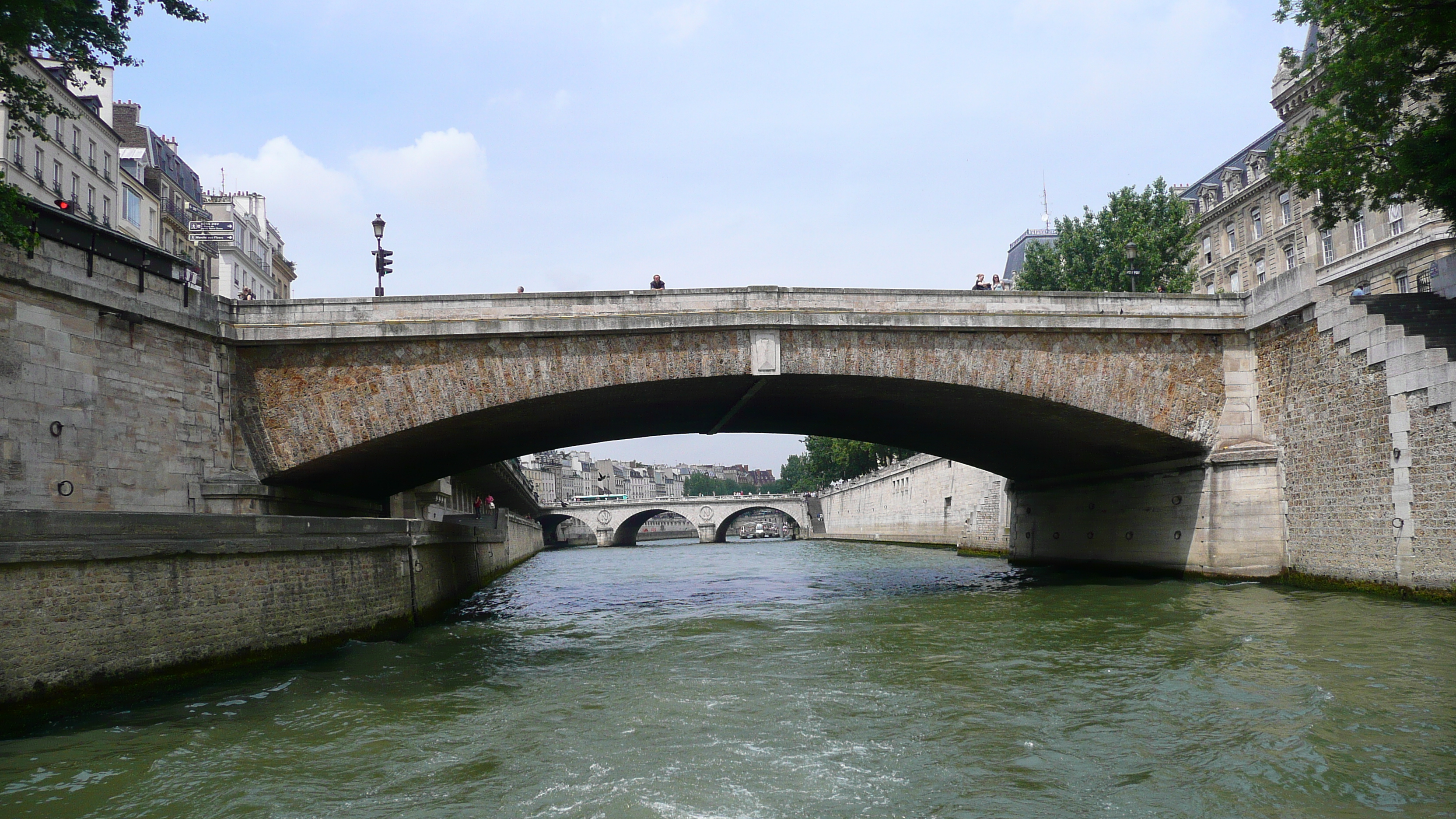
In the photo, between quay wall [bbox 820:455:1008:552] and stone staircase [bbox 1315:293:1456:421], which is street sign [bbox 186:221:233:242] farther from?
stone staircase [bbox 1315:293:1456:421]

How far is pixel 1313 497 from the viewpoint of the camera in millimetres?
19000

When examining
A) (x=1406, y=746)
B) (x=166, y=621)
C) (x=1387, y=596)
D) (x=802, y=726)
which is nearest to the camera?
(x=1406, y=746)

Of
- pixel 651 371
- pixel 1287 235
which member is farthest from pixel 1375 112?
pixel 1287 235

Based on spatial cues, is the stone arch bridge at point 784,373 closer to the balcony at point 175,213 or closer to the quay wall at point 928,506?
the quay wall at point 928,506

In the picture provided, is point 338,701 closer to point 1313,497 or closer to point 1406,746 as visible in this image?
point 1406,746

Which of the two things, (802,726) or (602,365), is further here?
(602,365)

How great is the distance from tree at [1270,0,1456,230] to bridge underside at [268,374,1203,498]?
5.90 meters

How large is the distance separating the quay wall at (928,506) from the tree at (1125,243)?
9.64m

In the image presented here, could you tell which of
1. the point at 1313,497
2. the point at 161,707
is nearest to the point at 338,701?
the point at 161,707

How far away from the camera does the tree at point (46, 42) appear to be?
13.0 meters

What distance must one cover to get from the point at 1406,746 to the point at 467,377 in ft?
50.4

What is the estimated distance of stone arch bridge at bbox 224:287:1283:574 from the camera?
1819 cm

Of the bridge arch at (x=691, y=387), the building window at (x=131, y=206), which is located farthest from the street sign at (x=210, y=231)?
the bridge arch at (x=691, y=387)

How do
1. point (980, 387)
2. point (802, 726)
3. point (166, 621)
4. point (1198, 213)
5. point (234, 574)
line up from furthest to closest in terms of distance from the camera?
1. point (1198, 213)
2. point (980, 387)
3. point (234, 574)
4. point (166, 621)
5. point (802, 726)
